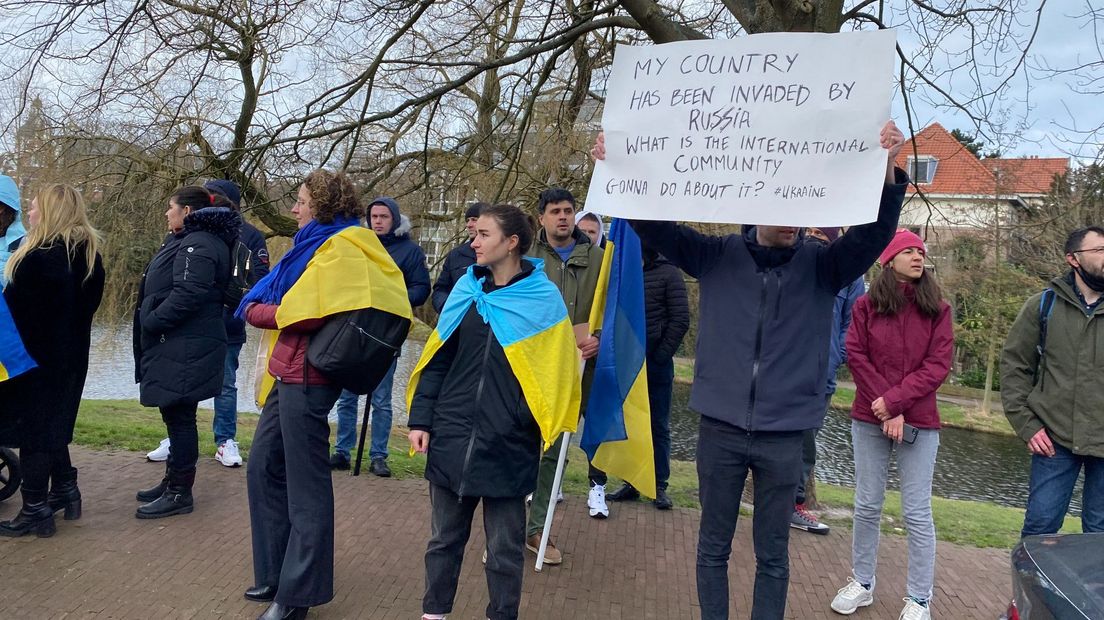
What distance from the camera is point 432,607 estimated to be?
3.38 metres

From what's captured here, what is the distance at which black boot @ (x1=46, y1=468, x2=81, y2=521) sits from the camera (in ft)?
15.6

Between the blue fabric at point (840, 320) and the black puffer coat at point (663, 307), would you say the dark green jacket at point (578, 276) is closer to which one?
the black puffer coat at point (663, 307)

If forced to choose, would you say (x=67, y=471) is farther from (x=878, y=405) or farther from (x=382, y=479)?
(x=878, y=405)

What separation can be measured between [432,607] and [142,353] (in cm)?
286

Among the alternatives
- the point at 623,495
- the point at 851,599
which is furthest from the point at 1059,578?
the point at 623,495

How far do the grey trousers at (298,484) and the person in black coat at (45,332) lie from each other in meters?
1.64

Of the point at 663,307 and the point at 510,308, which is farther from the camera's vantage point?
the point at 663,307

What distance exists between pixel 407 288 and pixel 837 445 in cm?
1310

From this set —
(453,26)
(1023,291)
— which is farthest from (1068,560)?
(1023,291)

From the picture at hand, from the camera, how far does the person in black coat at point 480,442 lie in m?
3.30

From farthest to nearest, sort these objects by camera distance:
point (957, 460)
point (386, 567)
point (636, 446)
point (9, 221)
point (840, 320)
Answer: point (957, 460) → point (840, 320) → point (9, 221) → point (386, 567) → point (636, 446)

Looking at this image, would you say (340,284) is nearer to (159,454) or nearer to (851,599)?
(851,599)

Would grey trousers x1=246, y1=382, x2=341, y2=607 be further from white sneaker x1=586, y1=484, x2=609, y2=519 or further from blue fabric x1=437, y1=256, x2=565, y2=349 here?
white sneaker x1=586, y1=484, x2=609, y2=519

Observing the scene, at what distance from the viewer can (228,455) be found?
609 centimetres
